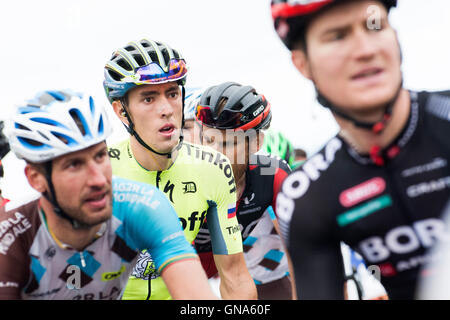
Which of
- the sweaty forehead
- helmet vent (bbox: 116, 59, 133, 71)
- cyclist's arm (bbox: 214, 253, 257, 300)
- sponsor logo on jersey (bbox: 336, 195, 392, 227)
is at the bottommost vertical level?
cyclist's arm (bbox: 214, 253, 257, 300)

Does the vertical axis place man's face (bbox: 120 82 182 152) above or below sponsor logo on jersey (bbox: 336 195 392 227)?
above

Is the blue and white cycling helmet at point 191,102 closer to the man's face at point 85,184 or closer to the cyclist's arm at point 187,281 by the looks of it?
the man's face at point 85,184

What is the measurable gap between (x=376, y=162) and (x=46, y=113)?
2.34 meters

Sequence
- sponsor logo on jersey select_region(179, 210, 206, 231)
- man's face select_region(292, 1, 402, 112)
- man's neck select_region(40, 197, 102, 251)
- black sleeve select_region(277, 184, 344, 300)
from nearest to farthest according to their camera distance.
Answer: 1. man's face select_region(292, 1, 402, 112)
2. black sleeve select_region(277, 184, 344, 300)
3. man's neck select_region(40, 197, 102, 251)
4. sponsor logo on jersey select_region(179, 210, 206, 231)

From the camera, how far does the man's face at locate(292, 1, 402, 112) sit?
115 inches

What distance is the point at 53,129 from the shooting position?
3.77 m

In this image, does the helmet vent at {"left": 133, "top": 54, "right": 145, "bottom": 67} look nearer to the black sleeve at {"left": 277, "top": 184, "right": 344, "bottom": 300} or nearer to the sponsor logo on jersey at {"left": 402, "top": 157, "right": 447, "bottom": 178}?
the black sleeve at {"left": 277, "top": 184, "right": 344, "bottom": 300}

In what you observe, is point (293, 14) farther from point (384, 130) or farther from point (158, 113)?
point (158, 113)

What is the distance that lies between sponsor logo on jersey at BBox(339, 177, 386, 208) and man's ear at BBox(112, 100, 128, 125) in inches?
136

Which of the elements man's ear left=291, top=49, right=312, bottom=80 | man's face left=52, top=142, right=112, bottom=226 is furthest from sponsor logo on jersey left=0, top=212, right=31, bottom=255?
man's ear left=291, top=49, right=312, bottom=80

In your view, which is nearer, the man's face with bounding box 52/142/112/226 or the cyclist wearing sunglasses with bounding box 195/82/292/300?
the man's face with bounding box 52/142/112/226

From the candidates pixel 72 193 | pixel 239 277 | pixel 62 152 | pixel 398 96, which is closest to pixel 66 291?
pixel 72 193

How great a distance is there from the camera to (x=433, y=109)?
317 cm
